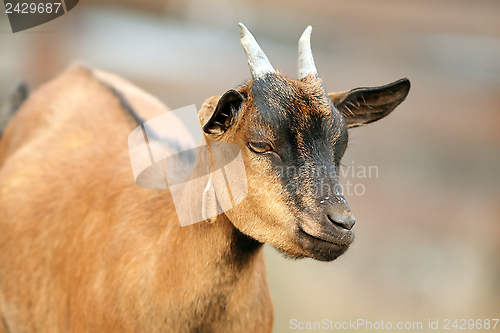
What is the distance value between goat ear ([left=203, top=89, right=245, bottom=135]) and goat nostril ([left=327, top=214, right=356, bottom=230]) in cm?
66

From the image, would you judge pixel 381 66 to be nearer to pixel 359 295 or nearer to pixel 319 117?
pixel 359 295

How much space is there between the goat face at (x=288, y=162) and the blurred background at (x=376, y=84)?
3.44m

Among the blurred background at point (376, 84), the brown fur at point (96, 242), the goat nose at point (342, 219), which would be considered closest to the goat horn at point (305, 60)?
the goat nose at point (342, 219)

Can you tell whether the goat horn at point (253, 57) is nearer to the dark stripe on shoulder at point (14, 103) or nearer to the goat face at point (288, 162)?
the goat face at point (288, 162)

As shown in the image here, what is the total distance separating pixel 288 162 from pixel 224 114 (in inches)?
14.9

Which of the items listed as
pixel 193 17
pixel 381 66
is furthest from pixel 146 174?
pixel 193 17

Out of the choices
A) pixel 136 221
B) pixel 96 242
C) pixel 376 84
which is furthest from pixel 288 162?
pixel 376 84

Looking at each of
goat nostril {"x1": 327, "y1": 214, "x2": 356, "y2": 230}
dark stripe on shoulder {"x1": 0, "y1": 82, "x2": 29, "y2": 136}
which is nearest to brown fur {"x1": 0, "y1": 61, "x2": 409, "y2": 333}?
goat nostril {"x1": 327, "y1": 214, "x2": 356, "y2": 230}

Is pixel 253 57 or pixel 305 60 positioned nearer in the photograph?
pixel 253 57

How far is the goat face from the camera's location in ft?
5.66

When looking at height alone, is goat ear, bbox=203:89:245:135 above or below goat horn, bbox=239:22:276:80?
below

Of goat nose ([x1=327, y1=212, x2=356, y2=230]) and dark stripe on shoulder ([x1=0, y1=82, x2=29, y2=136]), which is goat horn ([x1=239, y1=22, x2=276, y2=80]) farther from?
dark stripe on shoulder ([x1=0, y1=82, x2=29, y2=136])

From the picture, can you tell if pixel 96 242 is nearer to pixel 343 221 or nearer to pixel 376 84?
pixel 343 221

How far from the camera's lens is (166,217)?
90.7 inches
